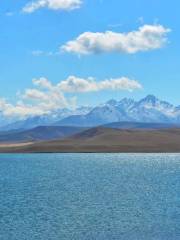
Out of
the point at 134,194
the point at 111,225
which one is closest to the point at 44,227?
the point at 111,225

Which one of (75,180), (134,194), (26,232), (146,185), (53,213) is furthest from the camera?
(75,180)

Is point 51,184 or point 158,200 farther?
point 51,184

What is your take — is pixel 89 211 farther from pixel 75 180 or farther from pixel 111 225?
pixel 75 180

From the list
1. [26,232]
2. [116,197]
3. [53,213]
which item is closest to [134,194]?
[116,197]

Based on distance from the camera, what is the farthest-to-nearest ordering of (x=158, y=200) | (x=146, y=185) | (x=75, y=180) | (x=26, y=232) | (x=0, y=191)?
(x=75, y=180), (x=146, y=185), (x=0, y=191), (x=158, y=200), (x=26, y=232)

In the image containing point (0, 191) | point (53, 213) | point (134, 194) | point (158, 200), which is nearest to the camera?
point (53, 213)

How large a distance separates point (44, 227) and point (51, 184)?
38.3 metres

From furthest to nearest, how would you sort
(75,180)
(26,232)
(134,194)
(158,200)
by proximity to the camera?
(75,180) → (134,194) → (158,200) → (26,232)

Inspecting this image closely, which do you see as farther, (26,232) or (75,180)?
(75,180)

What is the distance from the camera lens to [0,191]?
2921 inches

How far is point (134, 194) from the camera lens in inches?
2694

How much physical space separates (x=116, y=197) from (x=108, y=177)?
1273 inches

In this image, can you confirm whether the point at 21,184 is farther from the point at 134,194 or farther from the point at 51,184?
the point at 134,194

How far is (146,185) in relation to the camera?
80625 millimetres
